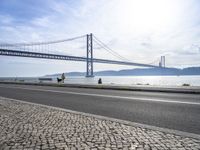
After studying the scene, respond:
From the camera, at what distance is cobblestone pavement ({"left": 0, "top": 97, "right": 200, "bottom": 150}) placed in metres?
4.51

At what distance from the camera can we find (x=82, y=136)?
5121 mm

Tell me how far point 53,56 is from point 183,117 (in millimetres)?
53774

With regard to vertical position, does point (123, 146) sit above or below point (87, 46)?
below

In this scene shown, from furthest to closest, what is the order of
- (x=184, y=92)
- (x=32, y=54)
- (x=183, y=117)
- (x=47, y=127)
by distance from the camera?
1. (x=32, y=54)
2. (x=184, y=92)
3. (x=183, y=117)
4. (x=47, y=127)

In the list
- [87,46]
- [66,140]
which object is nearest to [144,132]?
[66,140]

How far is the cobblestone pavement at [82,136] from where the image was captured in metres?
4.51

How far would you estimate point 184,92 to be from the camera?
15578 millimetres

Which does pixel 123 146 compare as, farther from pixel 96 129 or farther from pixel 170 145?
pixel 96 129

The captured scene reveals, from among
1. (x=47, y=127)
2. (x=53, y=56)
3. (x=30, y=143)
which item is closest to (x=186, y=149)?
(x=30, y=143)

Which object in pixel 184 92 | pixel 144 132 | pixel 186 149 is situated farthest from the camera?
pixel 184 92

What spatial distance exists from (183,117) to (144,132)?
2434 mm

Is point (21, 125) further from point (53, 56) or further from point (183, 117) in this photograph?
point (53, 56)

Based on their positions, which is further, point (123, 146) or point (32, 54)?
point (32, 54)

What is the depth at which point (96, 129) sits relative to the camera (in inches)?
226
